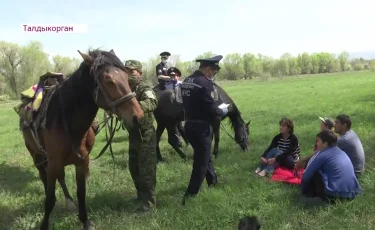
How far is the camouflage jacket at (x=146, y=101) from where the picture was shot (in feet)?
14.0

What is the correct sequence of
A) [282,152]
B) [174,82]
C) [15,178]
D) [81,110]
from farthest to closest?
[174,82]
[15,178]
[282,152]
[81,110]

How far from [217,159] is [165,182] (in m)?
1.60

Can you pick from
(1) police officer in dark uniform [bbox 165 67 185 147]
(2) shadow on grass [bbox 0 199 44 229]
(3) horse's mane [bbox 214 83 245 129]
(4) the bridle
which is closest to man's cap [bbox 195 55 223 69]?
(4) the bridle

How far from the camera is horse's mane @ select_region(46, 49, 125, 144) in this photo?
3.73m

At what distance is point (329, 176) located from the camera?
14.8ft

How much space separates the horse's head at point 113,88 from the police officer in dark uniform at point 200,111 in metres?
1.40

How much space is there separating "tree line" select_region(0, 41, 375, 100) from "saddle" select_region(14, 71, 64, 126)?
36176mm

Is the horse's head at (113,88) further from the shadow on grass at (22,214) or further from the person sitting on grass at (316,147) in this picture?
the person sitting on grass at (316,147)

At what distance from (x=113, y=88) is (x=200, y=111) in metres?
1.67

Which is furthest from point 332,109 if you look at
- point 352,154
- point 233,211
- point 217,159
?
point 233,211

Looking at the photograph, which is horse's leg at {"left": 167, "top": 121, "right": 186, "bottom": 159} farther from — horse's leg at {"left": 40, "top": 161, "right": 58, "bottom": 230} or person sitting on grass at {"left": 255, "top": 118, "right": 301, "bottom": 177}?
horse's leg at {"left": 40, "top": 161, "right": 58, "bottom": 230}

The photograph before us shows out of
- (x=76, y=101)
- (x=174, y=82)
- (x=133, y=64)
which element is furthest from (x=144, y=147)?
(x=174, y=82)

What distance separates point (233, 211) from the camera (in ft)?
14.6

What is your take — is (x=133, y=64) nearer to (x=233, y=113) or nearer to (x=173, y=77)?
(x=233, y=113)
